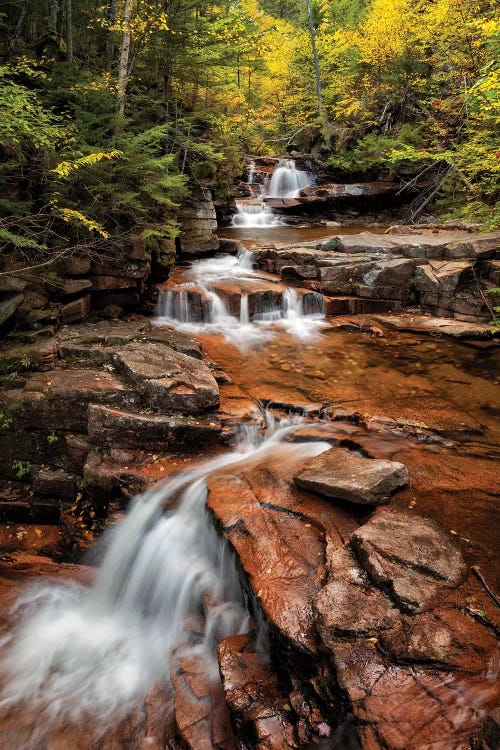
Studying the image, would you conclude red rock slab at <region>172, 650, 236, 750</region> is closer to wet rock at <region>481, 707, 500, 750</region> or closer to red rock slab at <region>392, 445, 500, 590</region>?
wet rock at <region>481, 707, 500, 750</region>

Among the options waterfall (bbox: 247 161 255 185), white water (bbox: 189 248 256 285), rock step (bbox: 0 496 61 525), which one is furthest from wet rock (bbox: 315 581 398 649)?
waterfall (bbox: 247 161 255 185)

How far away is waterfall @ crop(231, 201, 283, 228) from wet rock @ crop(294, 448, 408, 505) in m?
14.6

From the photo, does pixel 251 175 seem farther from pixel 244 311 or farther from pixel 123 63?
pixel 244 311

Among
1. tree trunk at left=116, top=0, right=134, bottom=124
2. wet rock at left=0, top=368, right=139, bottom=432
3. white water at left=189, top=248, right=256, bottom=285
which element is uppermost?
tree trunk at left=116, top=0, right=134, bottom=124

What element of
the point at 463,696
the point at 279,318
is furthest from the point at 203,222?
the point at 463,696

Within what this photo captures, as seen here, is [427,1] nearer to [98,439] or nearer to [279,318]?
[279,318]

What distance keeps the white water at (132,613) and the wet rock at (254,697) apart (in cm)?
42

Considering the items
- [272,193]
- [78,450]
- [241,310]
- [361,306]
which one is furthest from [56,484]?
[272,193]

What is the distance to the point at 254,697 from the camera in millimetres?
2607

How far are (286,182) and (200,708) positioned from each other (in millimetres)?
19882

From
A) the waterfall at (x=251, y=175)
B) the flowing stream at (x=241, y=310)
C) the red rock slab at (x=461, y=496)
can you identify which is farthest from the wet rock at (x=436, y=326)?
the waterfall at (x=251, y=175)

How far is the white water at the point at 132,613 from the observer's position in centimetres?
340

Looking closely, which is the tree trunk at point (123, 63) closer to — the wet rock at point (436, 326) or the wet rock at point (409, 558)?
the wet rock at point (436, 326)

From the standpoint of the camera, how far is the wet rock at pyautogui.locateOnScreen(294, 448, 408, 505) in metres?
3.62
